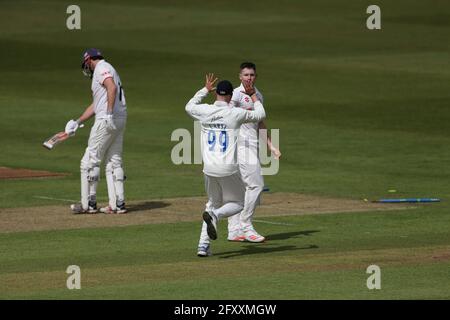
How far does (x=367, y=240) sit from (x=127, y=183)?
23.6 ft

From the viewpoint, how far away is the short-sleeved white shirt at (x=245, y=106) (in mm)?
19797

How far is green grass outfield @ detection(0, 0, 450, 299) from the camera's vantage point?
17.0 m

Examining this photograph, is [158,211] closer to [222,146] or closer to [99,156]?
[99,156]

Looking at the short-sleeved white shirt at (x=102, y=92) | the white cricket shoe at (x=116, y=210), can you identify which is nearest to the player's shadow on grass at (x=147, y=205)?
the white cricket shoe at (x=116, y=210)

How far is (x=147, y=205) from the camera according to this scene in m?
23.0

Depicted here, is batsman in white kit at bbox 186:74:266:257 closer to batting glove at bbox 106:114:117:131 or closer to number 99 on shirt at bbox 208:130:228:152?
number 99 on shirt at bbox 208:130:228:152

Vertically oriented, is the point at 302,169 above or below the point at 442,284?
above

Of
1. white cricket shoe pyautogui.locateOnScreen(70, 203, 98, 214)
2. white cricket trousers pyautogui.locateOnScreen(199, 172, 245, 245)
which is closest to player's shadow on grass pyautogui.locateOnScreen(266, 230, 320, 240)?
white cricket trousers pyautogui.locateOnScreen(199, 172, 245, 245)

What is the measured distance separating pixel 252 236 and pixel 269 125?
13659 millimetres

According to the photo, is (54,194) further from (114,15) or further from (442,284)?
(114,15)

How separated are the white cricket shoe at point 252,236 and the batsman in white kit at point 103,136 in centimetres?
309

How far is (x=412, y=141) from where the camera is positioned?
30.8m
